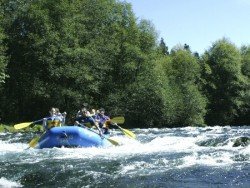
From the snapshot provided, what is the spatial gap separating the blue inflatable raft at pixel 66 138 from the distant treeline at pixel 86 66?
14476mm

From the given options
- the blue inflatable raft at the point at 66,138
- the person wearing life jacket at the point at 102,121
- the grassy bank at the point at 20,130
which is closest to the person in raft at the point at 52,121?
the blue inflatable raft at the point at 66,138

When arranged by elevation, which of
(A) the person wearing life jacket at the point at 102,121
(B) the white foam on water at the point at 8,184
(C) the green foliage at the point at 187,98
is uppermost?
(C) the green foliage at the point at 187,98

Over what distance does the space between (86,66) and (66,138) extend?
63.4 feet

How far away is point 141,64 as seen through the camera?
39469 mm

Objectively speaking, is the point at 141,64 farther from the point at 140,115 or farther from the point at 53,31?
the point at 53,31

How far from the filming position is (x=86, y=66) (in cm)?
3531

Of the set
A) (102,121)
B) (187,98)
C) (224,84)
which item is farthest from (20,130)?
(224,84)

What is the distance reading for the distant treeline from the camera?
34375 mm

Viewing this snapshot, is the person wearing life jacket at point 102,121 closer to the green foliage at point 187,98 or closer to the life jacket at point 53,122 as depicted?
the life jacket at point 53,122

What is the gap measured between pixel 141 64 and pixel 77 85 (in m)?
6.81

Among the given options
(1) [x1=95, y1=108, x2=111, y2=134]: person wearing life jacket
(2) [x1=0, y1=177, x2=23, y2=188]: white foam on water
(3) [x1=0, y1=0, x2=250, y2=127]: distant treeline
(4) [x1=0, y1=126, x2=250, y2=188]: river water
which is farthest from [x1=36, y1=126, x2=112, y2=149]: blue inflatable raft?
(3) [x1=0, y1=0, x2=250, y2=127]: distant treeline

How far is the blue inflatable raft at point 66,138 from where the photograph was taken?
1634cm

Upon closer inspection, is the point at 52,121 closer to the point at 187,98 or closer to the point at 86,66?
the point at 86,66

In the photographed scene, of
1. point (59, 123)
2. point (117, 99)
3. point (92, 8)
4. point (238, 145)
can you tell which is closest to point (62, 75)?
point (117, 99)
